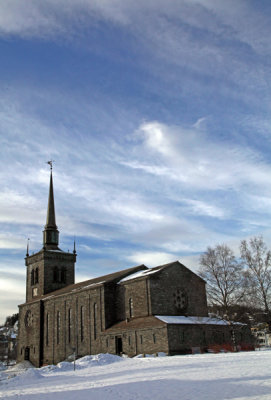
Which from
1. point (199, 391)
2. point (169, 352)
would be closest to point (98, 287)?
point (169, 352)

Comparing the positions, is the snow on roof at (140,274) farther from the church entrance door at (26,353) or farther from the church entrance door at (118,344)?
the church entrance door at (26,353)

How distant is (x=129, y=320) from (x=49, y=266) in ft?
89.9

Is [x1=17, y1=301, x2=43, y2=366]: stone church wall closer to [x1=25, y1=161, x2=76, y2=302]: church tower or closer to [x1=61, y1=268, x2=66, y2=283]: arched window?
[x1=25, y1=161, x2=76, y2=302]: church tower

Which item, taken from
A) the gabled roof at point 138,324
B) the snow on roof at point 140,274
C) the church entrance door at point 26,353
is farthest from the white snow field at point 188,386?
the church entrance door at point 26,353

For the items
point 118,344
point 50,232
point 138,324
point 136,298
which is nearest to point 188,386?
point 138,324

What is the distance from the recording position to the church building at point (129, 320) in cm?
3759

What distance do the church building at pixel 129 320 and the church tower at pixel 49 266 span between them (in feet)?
13.8

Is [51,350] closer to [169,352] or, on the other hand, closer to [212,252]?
[169,352]

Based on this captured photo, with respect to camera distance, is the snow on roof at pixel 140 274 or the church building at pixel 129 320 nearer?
the church building at pixel 129 320

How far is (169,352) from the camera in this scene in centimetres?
3509

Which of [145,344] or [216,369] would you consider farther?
[145,344]

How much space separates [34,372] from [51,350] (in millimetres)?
28215

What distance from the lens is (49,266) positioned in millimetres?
66188

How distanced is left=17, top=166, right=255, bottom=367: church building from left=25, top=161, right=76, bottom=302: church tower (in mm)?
4200
